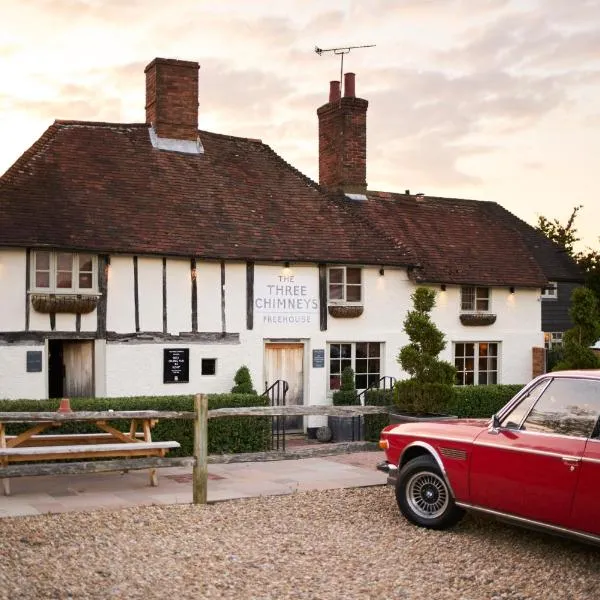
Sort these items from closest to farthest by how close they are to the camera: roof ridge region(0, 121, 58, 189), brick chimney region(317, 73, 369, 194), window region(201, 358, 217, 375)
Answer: roof ridge region(0, 121, 58, 189)
window region(201, 358, 217, 375)
brick chimney region(317, 73, 369, 194)

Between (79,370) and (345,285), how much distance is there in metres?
6.73

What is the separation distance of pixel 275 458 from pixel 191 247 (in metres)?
7.27

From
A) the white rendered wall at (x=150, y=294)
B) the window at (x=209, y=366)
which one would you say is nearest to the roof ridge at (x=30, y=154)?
the white rendered wall at (x=150, y=294)

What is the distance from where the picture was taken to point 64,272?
685 inches

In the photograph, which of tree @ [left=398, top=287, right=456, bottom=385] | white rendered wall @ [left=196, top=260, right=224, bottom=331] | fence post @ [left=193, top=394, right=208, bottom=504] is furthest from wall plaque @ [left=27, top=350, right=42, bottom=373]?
fence post @ [left=193, top=394, right=208, bottom=504]

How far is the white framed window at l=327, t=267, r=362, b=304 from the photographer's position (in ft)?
67.7

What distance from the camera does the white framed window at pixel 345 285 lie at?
2062cm

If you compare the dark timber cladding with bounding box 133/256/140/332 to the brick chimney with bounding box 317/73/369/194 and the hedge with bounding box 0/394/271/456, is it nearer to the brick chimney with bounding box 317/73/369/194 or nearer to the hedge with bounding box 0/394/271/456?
the hedge with bounding box 0/394/271/456

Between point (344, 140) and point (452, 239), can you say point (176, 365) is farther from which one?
point (452, 239)

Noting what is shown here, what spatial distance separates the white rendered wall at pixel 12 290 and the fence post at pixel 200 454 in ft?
27.3

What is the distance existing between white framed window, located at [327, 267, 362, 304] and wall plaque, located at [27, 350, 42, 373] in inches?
278

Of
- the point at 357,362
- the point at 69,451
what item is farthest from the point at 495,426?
the point at 357,362

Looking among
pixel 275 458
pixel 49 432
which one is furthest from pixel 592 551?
pixel 49 432

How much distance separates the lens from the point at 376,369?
21.3m
